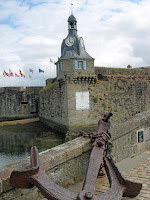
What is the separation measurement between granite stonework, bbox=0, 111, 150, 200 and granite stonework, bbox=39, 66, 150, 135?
10.8 metres

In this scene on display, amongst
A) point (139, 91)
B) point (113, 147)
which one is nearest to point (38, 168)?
point (113, 147)

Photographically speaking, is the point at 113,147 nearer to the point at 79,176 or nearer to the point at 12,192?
the point at 79,176

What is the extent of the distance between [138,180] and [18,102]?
25375 mm

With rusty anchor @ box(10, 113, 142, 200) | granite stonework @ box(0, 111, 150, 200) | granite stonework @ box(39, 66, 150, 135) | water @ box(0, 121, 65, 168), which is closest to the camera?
rusty anchor @ box(10, 113, 142, 200)

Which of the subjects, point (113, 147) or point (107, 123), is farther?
point (113, 147)

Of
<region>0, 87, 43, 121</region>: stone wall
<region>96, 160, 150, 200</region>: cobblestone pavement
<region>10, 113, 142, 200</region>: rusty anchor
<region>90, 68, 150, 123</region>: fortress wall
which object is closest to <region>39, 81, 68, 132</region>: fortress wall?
<region>90, 68, 150, 123</region>: fortress wall

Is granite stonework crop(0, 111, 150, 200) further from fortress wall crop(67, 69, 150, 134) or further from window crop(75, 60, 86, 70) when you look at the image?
fortress wall crop(67, 69, 150, 134)

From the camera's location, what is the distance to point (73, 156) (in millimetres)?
3615

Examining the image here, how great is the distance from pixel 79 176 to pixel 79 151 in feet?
1.31

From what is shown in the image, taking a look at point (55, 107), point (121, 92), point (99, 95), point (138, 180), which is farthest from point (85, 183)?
point (55, 107)

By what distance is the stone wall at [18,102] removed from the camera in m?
27.7

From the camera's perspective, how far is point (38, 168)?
2123 mm

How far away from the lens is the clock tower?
16.1 meters

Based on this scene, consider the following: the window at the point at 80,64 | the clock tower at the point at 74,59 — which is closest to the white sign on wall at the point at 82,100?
the clock tower at the point at 74,59
